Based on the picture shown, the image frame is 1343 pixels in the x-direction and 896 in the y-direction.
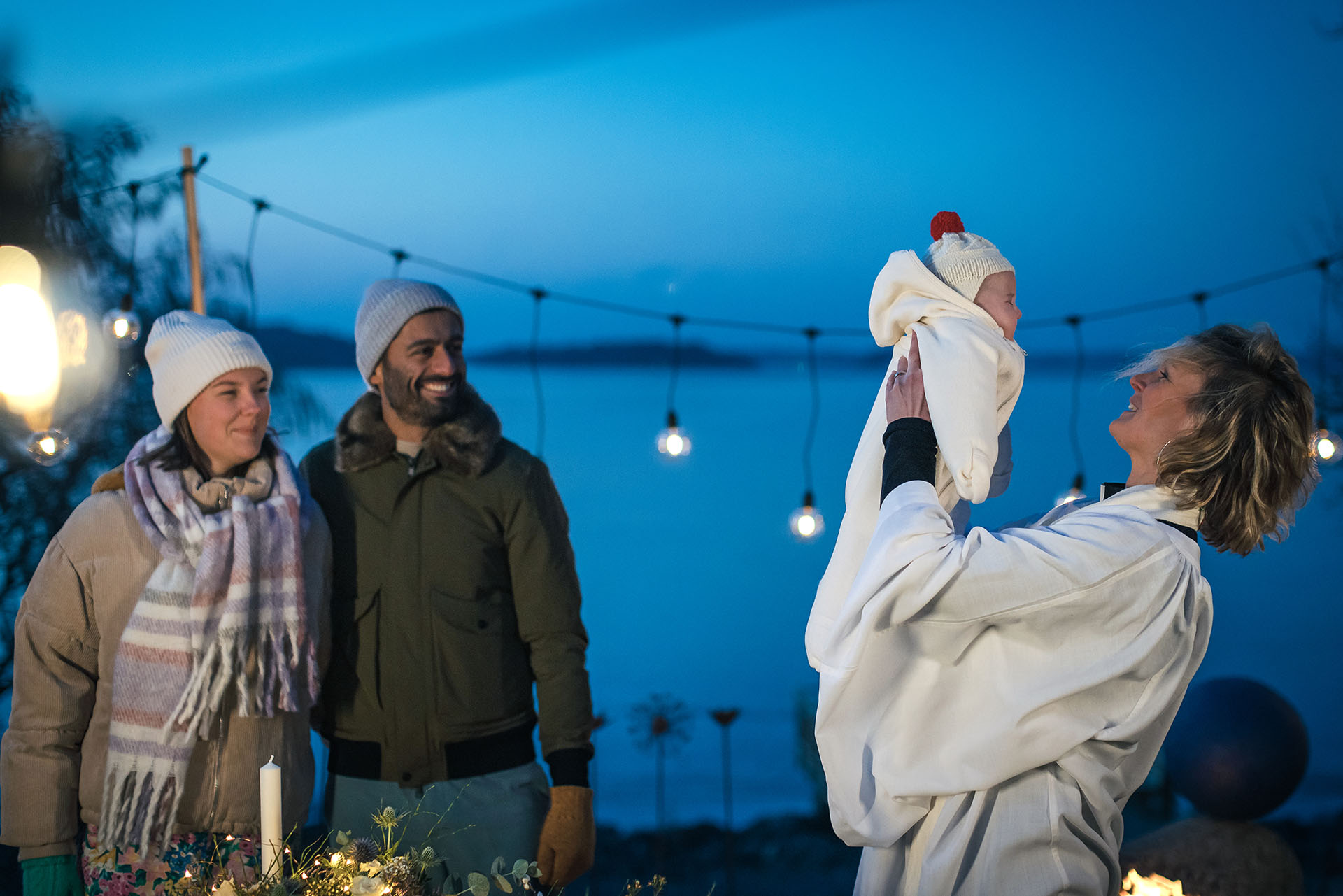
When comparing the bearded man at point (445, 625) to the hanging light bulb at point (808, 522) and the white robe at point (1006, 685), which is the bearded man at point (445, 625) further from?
the hanging light bulb at point (808, 522)

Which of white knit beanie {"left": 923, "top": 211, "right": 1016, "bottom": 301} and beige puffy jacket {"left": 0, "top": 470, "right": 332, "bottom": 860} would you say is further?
beige puffy jacket {"left": 0, "top": 470, "right": 332, "bottom": 860}

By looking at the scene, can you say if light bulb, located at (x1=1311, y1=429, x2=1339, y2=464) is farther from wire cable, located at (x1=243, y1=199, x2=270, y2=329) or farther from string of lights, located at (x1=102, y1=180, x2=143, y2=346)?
wire cable, located at (x1=243, y1=199, x2=270, y2=329)

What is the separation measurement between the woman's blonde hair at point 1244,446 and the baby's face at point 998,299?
0.28 metres

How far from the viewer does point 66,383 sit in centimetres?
462

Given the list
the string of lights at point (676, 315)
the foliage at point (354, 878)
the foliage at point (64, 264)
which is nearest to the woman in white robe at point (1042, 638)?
the foliage at point (354, 878)

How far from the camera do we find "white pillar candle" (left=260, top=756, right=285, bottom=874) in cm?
120

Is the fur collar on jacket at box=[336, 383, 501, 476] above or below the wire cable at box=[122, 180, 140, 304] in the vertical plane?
below

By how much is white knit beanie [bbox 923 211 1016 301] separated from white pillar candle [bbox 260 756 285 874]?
115 centimetres

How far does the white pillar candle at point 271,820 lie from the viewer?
1.20 meters

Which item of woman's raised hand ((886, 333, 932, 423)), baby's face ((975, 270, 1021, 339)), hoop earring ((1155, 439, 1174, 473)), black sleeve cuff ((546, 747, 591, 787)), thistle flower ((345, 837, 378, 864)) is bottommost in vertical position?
black sleeve cuff ((546, 747, 591, 787))

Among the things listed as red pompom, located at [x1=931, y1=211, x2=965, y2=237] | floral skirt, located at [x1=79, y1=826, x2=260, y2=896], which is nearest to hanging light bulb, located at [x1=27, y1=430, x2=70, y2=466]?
floral skirt, located at [x1=79, y1=826, x2=260, y2=896]

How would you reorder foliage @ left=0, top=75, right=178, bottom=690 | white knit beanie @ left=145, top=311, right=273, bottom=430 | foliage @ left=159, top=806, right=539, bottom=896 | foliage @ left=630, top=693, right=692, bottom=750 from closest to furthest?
foliage @ left=159, top=806, right=539, bottom=896
white knit beanie @ left=145, top=311, right=273, bottom=430
foliage @ left=0, top=75, right=178, bottom=690
foliage @ left=630, top=693, right=692, bottom=750

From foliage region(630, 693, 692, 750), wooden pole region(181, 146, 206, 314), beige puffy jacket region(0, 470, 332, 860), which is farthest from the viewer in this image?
foliage region(630, 693, 692, 750)

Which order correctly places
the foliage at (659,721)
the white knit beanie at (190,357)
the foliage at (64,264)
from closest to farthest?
the white knit beanie at (190,357)
the foliage at (64,264)
the foliage at (659,721)
